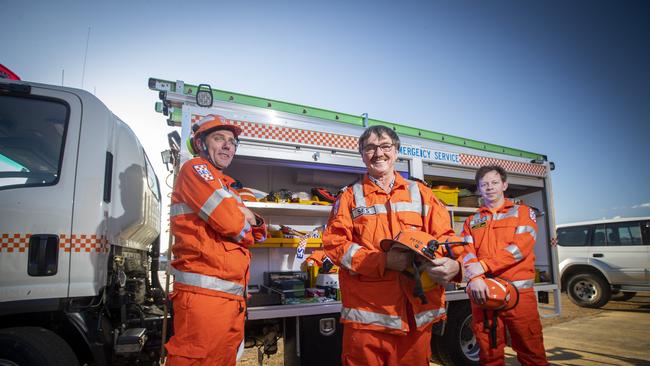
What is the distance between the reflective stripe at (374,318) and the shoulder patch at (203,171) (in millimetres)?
1155

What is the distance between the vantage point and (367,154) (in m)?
2.15

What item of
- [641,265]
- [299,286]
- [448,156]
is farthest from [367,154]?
[641,265]

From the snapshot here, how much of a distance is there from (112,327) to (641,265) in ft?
34.4

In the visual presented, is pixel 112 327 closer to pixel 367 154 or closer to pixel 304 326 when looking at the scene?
pixel 304 326

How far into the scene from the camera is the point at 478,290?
2.66m

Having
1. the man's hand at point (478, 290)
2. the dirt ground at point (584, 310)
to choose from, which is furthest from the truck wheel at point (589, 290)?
the man's hand at point (478, 290)

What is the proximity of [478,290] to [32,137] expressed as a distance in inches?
139

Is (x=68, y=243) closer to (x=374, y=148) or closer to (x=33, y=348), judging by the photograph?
(x=33, y=348)

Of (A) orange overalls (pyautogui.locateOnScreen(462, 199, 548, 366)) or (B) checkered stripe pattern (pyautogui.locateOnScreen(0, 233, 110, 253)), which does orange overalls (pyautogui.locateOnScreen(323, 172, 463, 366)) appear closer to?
(A) orange overalls (pyautogui.locateOnScreen(462, 199, 548, 366))

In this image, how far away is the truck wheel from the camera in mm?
8164

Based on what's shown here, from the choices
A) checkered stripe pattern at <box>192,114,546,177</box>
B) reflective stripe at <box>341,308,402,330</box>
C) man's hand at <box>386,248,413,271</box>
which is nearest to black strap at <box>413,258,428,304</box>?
man's hand at <box>386,248,413,271</box>

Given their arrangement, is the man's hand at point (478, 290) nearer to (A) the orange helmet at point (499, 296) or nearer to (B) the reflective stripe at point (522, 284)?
(A) the orange helmet at point (499, 296)

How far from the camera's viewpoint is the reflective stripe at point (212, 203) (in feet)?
6.57

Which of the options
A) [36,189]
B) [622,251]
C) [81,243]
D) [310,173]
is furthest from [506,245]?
[622,251]
